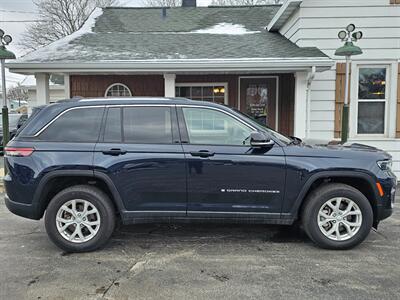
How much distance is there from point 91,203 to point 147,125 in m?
1.11

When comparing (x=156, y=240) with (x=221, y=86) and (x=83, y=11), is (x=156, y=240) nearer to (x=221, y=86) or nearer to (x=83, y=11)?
(x=221, y=86)

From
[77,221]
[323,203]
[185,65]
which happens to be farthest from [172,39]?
[323,203]

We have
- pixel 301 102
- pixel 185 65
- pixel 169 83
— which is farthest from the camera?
pixel 169 83

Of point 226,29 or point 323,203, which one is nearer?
point 323,203

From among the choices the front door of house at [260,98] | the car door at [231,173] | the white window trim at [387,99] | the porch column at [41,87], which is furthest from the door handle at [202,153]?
the front door of house at [260,98]

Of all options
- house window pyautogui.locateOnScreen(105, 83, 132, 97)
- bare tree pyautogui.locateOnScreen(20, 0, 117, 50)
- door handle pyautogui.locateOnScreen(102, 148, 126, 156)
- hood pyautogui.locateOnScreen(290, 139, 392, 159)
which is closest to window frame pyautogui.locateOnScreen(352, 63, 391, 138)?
hood pyautogui.locateOnScreen(290, 139, 392, 159)

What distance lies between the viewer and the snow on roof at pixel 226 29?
10859 mm

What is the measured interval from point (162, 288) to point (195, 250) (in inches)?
40.1

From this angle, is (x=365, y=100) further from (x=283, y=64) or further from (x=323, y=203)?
(x=323, y=203)

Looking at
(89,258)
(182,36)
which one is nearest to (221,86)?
(182,36)

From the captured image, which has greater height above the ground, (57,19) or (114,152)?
(57,19)

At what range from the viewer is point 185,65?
796 centimetres

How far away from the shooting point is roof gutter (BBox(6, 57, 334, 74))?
7801mm

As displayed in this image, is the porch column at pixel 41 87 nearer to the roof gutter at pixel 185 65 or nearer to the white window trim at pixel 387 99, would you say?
the roof gutter at pixel 185 65
